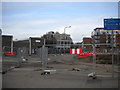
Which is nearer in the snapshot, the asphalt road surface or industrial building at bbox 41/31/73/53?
the asphalt road surface

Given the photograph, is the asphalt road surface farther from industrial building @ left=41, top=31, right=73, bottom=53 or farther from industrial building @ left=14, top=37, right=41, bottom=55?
industrial building @ left=14, top=37, right=41, bottom=55

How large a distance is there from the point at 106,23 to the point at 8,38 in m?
49.2

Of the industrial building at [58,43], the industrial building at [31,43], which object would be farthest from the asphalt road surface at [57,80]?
the industrial building at [31,43]

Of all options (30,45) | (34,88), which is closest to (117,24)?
(34,88)

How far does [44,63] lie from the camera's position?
14211 mm

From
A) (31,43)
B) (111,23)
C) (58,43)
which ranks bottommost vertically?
(111,23)

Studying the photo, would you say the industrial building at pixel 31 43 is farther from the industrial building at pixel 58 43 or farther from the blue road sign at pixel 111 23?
the blue road sign at pixel 111 23

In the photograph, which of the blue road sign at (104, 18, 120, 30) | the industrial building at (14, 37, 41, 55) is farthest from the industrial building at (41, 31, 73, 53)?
the blue road sign at (104, 18, 120, 30)

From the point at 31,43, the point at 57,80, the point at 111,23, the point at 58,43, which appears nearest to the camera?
the point at 57,80

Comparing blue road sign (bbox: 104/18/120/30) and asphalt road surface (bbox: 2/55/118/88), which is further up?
blue road sign (bbox: 104/18/120/30)

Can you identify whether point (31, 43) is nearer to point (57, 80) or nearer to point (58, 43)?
point (58, 43)

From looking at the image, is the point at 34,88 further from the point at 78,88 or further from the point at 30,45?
the point at 30,45

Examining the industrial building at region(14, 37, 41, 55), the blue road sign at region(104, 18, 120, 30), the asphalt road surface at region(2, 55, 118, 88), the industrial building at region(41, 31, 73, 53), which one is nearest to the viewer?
the asphalt road surface at region(2, 55, 118, 88)

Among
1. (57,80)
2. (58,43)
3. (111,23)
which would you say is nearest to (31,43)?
(58,43)
